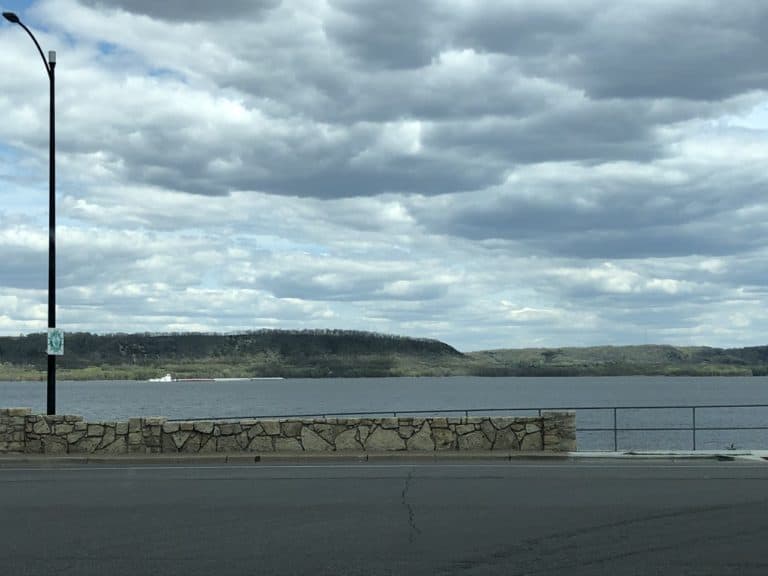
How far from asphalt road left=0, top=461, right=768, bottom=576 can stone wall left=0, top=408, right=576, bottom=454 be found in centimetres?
298

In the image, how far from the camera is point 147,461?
2172 cm

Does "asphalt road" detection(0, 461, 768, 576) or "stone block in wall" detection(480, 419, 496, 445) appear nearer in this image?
"asphalt road" detection(0, 461, 768, 576)

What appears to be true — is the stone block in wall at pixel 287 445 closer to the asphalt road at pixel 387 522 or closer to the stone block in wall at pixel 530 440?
the asphalt road at pixel 387 522

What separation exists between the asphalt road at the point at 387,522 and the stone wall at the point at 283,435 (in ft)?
9.77

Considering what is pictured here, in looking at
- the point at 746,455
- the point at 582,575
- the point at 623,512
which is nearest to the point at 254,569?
the point at 582,575

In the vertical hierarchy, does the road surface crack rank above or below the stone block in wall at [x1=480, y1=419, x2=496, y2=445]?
below

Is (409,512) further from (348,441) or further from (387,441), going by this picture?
(348,441)

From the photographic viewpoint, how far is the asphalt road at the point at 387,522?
10.2 meters

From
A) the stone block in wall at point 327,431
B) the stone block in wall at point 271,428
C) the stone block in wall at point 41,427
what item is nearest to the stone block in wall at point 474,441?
the stone block in wall at point 327,431

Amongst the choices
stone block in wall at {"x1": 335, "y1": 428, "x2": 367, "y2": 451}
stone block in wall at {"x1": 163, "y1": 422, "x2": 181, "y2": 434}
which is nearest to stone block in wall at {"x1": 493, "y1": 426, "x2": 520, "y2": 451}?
stone block in wall at {"x1": 335, "y1": 428, "x2": 367, "y2": 451}

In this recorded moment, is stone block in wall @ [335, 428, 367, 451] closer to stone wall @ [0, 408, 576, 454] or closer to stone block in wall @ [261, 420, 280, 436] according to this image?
stone wall @ [0, 408, 576, 454]

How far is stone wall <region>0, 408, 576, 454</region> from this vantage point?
2273 cm

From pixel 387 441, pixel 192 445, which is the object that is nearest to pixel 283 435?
pixel 192 445

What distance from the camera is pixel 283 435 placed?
22844mm
